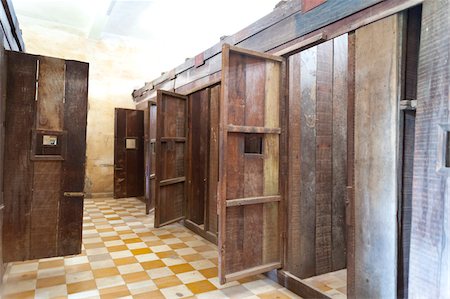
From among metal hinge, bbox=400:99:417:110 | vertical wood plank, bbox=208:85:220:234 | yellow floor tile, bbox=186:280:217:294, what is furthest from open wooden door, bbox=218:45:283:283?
vertical wood plank, bbox=208:85:220:234

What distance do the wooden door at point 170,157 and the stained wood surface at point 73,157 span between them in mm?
1492

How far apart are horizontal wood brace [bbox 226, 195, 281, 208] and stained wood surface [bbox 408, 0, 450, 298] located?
46.4 inches

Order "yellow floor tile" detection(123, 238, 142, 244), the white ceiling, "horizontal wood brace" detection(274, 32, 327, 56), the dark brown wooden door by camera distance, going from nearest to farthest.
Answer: "horizontal wood brace" detection(274, 32, 327, 56) < "yellow floor tile" detection(123, 238, 142, 244) < the white ceiling < the dark brown wooden door

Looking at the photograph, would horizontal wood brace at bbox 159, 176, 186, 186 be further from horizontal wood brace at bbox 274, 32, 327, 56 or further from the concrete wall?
the concrete wall

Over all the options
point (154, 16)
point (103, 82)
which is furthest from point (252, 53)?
point (103, 82)

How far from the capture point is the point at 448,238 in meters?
1.40

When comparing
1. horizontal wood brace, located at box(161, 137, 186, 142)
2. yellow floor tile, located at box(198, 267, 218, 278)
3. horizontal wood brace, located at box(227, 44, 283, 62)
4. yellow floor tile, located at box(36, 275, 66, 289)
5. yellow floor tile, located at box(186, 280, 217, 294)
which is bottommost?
yellow floor tile, located at box(198, 267, 218, 278)

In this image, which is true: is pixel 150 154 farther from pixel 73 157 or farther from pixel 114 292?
pixel 114 292

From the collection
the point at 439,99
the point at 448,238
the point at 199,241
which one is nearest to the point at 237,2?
the point at 199,241

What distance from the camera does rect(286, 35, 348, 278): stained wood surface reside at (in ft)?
8.75

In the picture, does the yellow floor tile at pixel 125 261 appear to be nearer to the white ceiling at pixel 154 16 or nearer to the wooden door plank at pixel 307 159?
the wooden door plank at pixel 307 159

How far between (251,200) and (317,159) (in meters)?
0.75

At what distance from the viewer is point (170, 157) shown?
445 cm

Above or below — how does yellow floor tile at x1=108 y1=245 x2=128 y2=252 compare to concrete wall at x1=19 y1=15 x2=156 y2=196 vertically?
below
